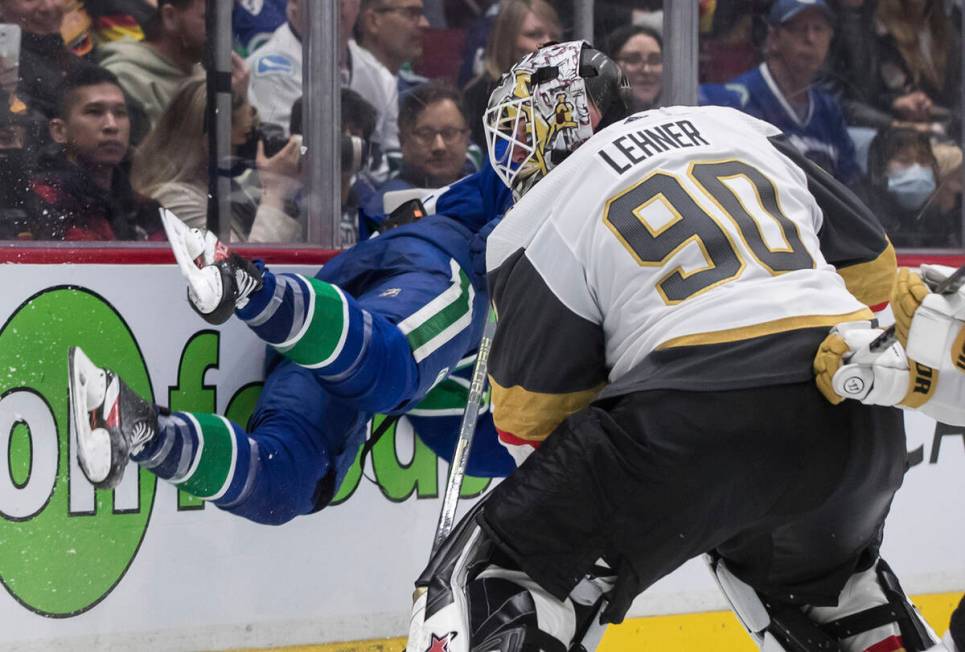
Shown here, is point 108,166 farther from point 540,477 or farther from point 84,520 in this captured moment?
point 540,477

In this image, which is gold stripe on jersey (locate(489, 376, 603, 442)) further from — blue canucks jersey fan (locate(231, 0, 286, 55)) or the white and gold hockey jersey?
blue canucks jersey fan (locate(231, 0, 286, 55))

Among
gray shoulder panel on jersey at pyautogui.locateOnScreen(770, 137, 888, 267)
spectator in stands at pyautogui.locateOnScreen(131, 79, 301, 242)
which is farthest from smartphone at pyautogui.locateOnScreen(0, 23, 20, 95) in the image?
gray shoulder panel on jersey at pyautogui.locateOnScreen(770, 137, 888, 267)

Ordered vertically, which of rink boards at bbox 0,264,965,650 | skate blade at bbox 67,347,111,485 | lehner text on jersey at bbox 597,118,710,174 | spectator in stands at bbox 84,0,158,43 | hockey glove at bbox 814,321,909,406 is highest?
lehner text on jersey at bbox 597,118,710,174

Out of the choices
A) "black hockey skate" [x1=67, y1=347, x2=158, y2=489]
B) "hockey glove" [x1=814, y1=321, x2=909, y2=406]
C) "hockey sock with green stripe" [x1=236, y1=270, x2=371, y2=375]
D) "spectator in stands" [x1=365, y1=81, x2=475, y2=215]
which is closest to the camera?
"hockey glove" [x1=814, y1=321, x2=909, y2=406]

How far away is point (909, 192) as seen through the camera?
12.1ft

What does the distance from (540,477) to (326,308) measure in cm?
85

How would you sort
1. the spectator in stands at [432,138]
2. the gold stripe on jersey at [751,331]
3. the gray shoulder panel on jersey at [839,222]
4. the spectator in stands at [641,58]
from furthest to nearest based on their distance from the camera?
the spectator in stands at [641,58], the spectator in stands at [432,138], the gray shoulder panel on jersey at [839,222], the gold stripe on jersey at [751,331]

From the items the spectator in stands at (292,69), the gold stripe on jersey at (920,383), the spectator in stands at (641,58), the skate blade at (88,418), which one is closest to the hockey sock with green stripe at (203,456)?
the skate blade at (88,418)

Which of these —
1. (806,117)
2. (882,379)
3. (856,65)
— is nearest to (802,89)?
(806,117)

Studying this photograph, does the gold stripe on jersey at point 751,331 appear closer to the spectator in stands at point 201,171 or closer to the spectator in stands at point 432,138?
the spectator in stands at point 201,171

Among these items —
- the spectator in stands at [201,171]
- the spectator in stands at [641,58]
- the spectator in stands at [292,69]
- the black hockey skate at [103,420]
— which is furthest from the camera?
the spectator in stands at [641,58]

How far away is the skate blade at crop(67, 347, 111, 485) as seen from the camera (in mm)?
2123

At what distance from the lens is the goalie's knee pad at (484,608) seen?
1.69 meters

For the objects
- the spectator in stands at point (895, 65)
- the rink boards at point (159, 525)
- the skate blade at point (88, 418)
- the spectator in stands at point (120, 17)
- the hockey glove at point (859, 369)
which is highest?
the spectator in stands at point (120, 17)
